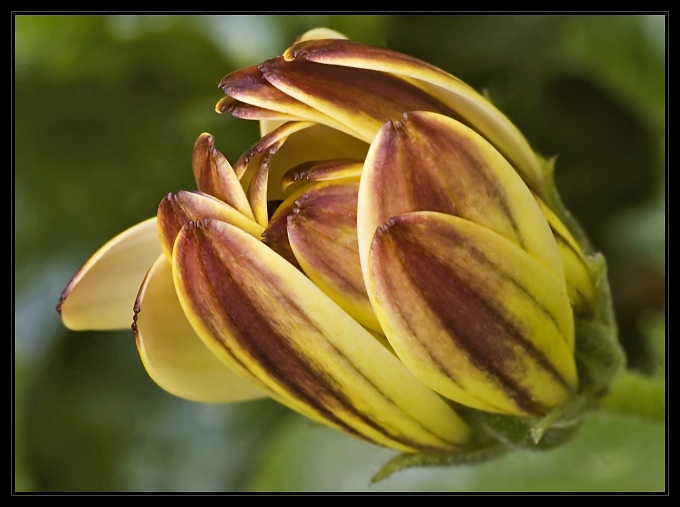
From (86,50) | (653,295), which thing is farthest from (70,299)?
(653,295)

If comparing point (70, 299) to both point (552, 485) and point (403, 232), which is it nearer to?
point (403, 232)

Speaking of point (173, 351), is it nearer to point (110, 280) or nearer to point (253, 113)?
point (110, 280)

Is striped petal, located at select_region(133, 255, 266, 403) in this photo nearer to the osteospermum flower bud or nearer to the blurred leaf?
the osteospermum flower bud

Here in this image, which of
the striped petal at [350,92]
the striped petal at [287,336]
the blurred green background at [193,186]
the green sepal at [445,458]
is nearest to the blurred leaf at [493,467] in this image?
the blurred green background at [193,186]

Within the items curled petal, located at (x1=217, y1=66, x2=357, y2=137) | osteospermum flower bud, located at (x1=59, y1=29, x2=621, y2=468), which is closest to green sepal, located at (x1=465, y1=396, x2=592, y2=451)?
osteospermum flower bud, located at (x1=59, y1=29, x2=621, y2=468)

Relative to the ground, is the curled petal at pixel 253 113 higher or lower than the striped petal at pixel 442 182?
higher

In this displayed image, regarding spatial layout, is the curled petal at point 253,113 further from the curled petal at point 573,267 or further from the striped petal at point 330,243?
the curled petal at point 573,267
